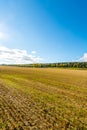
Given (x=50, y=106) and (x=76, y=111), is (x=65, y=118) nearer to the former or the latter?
(x=76, y=111)

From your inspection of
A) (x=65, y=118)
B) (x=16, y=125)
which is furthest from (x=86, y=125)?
(x=16, y=125)

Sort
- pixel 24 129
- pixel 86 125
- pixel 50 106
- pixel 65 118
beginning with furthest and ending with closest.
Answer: pixel 50 106 → pixel 65 118 → pixel 86 125 → pixel 24 129

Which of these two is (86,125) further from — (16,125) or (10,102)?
(10,102)

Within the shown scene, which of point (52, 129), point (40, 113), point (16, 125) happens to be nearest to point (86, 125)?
point (52, 129)

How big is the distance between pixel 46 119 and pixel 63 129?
169 centimetres

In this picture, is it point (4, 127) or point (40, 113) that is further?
point (40, 113)

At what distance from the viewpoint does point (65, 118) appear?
1232cm

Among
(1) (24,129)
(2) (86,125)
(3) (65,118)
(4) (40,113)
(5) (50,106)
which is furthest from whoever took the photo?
(5) (50,106)

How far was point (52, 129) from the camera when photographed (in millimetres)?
10258

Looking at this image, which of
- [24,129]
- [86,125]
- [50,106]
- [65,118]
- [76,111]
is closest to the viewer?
[24,129]

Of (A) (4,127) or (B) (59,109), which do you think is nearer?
(A) (4,127)

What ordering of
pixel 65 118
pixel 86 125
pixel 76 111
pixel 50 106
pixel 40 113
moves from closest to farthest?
pixel 86 125, pixel 65 118, pixel 40 113, pixel 76 111, pixel 50 106

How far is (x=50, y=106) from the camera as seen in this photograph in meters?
15.4

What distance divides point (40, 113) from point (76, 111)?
10.1 feet
